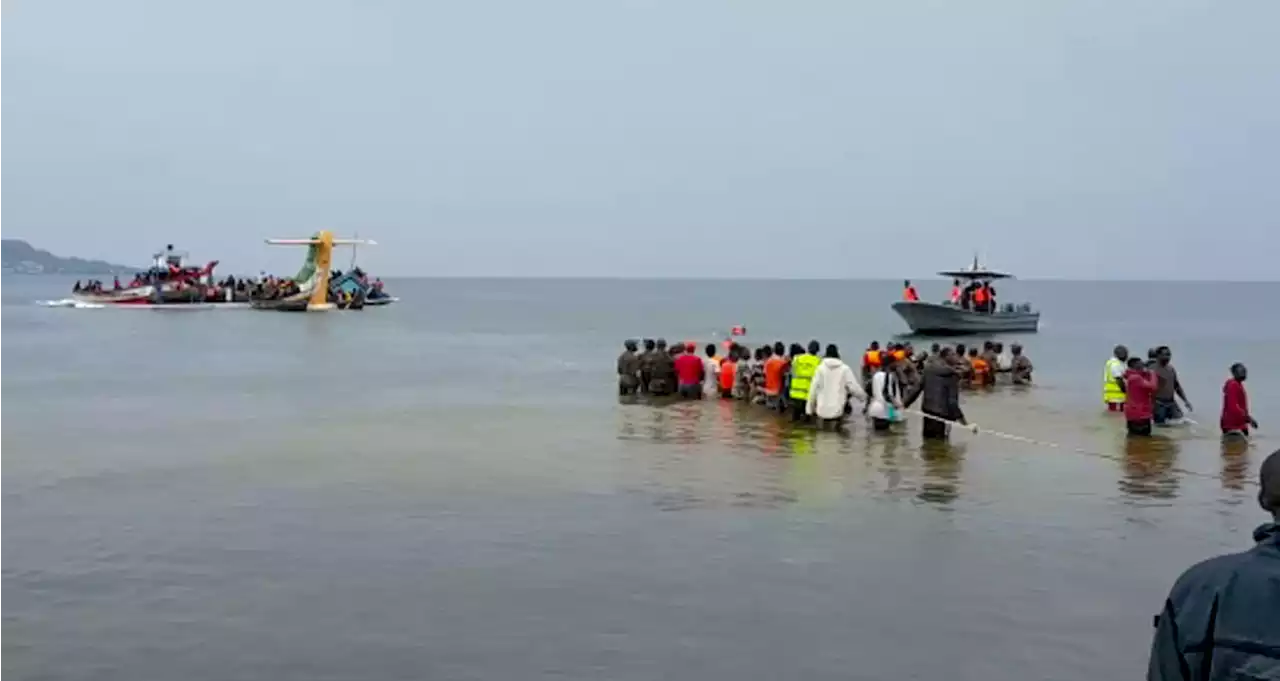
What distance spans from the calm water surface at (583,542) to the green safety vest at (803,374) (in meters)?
0.62

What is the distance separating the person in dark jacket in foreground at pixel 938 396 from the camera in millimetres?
17297

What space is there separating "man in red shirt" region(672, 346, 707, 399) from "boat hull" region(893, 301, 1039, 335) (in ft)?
87.8

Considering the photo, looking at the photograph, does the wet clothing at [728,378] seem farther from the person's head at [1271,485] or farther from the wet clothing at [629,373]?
the person's head at [1271,485]

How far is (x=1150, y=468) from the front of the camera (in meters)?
15.7

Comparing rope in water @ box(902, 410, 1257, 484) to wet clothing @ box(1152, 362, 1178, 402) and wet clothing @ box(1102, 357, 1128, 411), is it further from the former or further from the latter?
wet clothing @ box(1102, 357, 1128, 411)

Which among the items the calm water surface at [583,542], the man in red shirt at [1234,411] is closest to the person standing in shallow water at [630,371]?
the calm water surface at [583,542]

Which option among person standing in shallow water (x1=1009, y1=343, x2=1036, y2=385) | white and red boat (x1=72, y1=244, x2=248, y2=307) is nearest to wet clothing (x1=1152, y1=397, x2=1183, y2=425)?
person standing in shallow water (x1=1009, y1=343, x2=1036, y2=385)

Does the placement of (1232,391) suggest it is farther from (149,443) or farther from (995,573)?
(149,443)

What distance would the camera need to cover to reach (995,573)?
10.2m

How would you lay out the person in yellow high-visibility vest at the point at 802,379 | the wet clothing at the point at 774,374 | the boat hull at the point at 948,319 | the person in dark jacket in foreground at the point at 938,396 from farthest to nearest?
the boat hull at the point at 948,319 → the wet clothing at the point at 774,374 → the person in yellow high-visibility vest at the point at 802,379 → the person in dark jacket in foreground at the point at 938,396

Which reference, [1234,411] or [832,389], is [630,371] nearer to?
[832,389]

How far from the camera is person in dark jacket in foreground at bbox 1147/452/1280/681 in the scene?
332cm

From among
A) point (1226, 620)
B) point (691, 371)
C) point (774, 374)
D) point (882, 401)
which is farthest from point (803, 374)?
point (1226, 620)

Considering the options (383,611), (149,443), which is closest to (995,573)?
(383,611)
